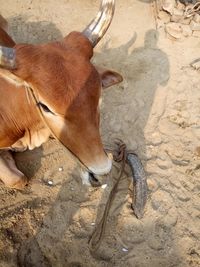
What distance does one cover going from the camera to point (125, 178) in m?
4.75

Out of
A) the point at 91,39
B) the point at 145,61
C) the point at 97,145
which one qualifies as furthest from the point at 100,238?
the point at 145,61

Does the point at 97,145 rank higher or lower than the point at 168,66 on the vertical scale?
higher

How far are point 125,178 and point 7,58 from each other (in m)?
2.26

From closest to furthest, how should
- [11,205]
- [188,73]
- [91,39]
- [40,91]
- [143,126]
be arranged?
[40,91] < [91,39] < [11,205] < [143,126] < [188,73]

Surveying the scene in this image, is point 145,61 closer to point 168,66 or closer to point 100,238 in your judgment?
point 168,66

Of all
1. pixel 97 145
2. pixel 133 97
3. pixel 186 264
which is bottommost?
pixel 186 264

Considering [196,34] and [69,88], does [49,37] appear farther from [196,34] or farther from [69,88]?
[69,88]

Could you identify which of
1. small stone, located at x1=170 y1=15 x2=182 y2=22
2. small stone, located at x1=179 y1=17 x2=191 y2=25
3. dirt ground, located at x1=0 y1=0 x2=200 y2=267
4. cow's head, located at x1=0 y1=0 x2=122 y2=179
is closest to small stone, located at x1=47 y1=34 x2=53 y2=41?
dirt ground, located at x1=0 y1=0 x2=200 y2=267

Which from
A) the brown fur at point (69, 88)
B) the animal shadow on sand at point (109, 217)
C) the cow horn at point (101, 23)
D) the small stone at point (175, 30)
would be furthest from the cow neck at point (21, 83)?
the small stone at point (175, 30)

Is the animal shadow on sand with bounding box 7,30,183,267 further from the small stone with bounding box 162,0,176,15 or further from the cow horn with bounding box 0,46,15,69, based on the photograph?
the cow horn with bounding box 0,46,15,69

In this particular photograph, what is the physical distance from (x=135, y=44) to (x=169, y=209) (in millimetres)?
2772

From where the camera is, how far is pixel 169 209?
14.9 ft

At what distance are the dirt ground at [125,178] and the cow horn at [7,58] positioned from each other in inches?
73.8

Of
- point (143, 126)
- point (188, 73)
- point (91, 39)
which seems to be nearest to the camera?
point (91, 39)
